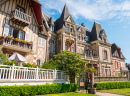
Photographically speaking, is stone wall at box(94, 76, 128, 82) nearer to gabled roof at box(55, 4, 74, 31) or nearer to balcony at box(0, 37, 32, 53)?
balcony at box(0, 37, 32, 53)

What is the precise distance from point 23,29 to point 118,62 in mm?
29500

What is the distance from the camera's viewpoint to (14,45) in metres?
13.0

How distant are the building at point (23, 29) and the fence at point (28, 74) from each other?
3619 millimetres

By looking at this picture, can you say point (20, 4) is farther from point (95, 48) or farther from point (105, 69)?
point (105, 69)

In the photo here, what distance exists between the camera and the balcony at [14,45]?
40.2ft

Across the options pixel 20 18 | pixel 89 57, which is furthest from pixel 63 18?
pixel 20 18

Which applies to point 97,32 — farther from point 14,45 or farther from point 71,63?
point 14,45

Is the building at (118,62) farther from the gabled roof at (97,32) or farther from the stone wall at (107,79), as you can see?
the stone wall at (107,79)

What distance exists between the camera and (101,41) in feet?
95.3

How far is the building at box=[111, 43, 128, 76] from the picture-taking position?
109ft

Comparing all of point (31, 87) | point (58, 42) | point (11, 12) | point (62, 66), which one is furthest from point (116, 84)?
point (11, 12)

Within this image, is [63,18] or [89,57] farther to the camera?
[89,57]

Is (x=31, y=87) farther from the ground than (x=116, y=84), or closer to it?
farther from the ground

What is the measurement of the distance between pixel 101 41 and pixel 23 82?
23516 millimetres
